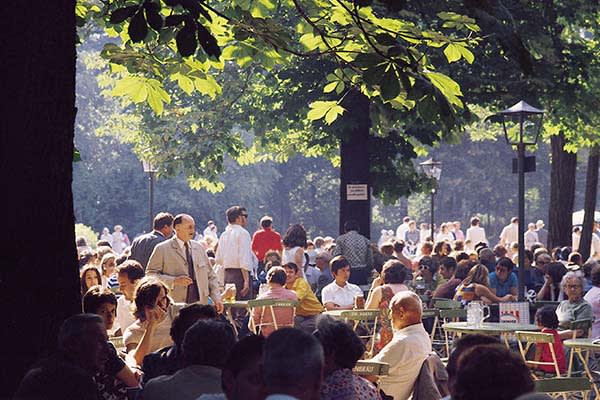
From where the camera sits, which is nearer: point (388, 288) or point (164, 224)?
point (164, 224)

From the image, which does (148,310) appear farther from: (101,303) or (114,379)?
(114,379)

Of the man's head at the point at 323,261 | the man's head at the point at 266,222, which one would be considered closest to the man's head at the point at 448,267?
the man's head at the point at 323,261

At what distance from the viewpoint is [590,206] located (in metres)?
28.9

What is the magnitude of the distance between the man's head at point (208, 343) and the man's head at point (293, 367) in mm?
1898

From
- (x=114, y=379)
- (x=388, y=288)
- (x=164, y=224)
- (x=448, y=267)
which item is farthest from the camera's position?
(x=448, y=267)

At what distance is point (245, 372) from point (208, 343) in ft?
3.90

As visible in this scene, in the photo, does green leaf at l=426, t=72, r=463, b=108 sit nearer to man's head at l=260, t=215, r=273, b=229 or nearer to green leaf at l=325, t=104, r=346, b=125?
green leaf at l=325, t=104, r=346, b=125

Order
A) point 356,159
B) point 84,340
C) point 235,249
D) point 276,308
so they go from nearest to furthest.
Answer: point 84,340, point 276,308, point 235,249, point 356,159

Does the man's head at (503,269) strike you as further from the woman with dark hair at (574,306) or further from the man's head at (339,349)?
the man's head at (339,349)

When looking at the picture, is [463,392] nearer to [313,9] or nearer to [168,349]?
[168,349]

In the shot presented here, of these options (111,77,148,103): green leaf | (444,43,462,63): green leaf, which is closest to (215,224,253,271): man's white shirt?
(111,77,148,103): green leaf

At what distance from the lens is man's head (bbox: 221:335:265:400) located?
5281 mm

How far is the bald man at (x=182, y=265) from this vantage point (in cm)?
1341

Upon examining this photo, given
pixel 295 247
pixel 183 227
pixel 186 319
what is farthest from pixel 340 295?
pixel 186 319
